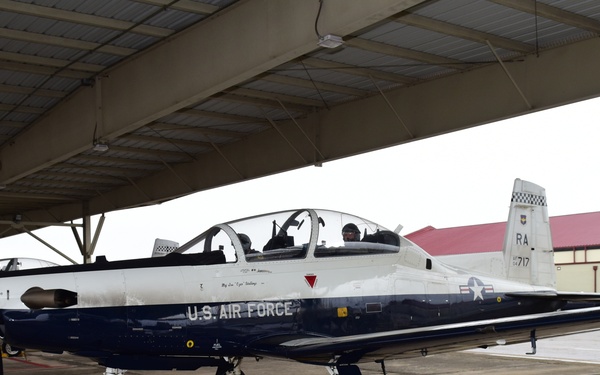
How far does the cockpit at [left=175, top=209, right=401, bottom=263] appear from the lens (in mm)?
7668

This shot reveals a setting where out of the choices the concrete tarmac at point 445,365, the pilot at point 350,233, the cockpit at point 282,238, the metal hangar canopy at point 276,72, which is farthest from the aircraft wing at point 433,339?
the concrete tarmac at point 445,365

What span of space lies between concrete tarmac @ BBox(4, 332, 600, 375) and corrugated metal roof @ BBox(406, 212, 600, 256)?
20.9 metres

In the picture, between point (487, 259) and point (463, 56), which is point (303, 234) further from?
point (463, 56)

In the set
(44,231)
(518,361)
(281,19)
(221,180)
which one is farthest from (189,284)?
(44,231)

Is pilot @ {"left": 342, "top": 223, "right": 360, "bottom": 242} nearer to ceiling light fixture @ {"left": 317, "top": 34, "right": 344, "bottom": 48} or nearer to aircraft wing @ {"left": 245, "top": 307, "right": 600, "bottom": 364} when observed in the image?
aircraft wing @ {"left": 245, "top": 307, "right": 600, "bottom": 364}

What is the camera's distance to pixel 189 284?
7430mm

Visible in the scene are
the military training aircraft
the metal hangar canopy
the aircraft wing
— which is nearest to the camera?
the aircraft wing

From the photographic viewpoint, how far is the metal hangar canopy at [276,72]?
10688mm

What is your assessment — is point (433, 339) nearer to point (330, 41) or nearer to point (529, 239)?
point (330, 41)

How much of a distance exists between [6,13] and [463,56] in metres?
7.06

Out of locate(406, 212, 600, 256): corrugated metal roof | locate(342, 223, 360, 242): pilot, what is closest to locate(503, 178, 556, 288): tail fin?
locate(342, 223, 360, 242): pilot

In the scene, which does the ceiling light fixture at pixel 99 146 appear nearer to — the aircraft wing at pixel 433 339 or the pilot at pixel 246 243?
the pilot at pixel 246 243

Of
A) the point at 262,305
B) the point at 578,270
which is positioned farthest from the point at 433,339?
the point at 578,270

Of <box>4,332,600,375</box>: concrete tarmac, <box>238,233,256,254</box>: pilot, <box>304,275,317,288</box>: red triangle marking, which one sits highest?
<box>238,233,256,254</box>: pilot
